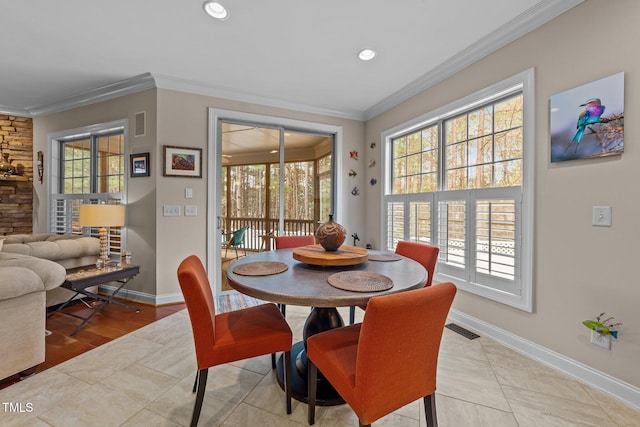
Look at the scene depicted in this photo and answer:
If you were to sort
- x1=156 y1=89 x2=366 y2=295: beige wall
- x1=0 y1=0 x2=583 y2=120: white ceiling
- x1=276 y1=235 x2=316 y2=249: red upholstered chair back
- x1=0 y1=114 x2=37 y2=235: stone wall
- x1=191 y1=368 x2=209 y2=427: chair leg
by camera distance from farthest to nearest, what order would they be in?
x1=0 y1=114 x2=37 y2=235: stone wall < x1=156 y1=89 x2=366 y2=295: beige wall < x1=276 y1=235 x2=316 y2=249: red upholstered chair back < x1=0 y1=0 x2=583 y2=120: white ceiling < x1=191 y1=368 x2=209 y2=427: chair leg

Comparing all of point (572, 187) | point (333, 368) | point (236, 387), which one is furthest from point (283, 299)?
point (572, 187)

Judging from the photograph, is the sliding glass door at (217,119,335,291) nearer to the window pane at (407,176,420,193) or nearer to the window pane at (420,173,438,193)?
the window pane at (407,176,420,193)

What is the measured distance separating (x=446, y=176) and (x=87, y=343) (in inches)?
143

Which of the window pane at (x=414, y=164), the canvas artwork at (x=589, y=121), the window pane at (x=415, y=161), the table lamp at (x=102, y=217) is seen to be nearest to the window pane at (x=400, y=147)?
the window pane at (x=415, y=161)

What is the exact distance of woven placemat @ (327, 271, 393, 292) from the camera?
129 cm

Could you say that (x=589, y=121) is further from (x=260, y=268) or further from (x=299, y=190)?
(x=299, y=190)

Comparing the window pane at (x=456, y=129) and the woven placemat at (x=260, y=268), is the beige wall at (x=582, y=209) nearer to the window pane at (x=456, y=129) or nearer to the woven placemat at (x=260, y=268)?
the window pane at (x=456, y=129)

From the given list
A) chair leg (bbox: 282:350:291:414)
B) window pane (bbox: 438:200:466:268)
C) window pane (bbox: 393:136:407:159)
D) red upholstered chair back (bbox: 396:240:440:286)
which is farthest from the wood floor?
window pane (bbox: 393:136:407:159)

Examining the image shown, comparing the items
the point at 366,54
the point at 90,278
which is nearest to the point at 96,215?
the point at 90,278

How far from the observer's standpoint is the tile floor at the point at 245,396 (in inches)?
58.1

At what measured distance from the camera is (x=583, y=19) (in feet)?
5.86

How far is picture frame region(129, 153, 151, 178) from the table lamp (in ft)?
1.46

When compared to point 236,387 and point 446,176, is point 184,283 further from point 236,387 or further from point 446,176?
point 446,176

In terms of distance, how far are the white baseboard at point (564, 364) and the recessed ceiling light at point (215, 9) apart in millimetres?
3259
